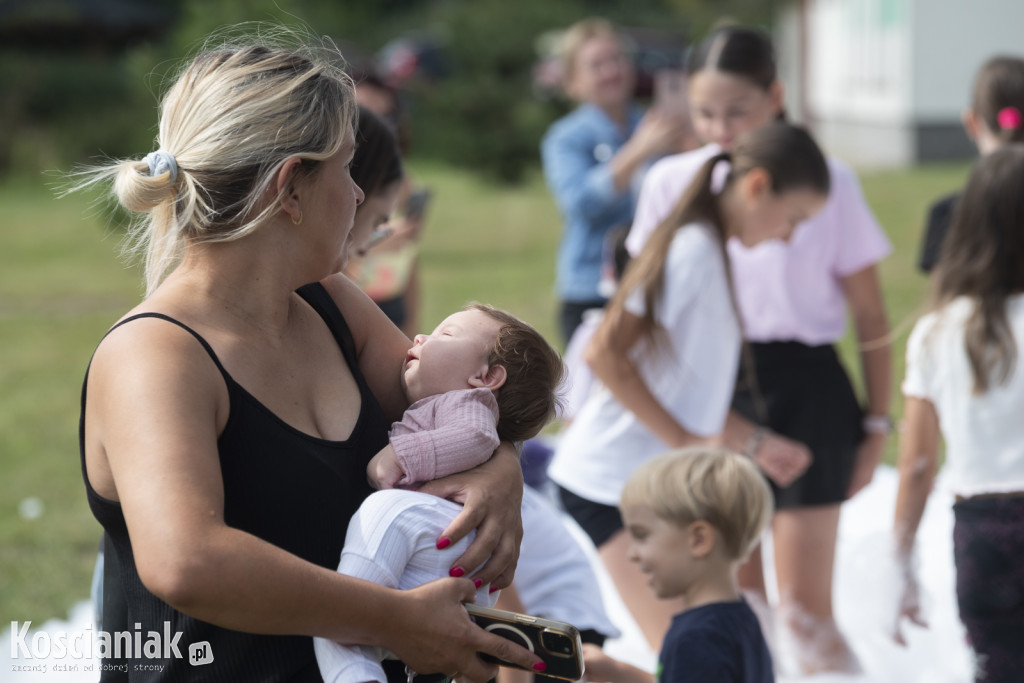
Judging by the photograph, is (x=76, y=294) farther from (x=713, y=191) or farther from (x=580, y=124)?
(x=713, y=191)

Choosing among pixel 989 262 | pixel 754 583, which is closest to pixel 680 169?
pixel 989 262

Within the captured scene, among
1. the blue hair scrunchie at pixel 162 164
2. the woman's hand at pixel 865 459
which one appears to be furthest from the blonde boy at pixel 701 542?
the blue hair scrunchie at pixel 162 164

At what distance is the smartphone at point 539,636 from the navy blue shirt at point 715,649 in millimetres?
656

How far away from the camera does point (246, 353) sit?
4.89 feet

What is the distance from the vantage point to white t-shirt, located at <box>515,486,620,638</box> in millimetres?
2303

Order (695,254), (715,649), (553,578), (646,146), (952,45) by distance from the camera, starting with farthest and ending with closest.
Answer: (952,45) → (646,146) → (695,254) → (553,578) → (715,649)

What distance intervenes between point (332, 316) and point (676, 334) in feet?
4.32

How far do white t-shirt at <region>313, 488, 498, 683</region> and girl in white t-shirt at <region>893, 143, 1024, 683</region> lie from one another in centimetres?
166

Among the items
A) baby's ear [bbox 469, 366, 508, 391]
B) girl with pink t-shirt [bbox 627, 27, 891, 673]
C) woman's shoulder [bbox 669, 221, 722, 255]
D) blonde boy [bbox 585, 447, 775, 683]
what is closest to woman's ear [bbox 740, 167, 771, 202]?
woman's shoulder [bbox 669, 221, 722, 255]

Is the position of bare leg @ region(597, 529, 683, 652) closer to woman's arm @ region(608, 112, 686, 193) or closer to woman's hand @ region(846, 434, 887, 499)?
woman's hand @ region(846, 434, 887, 499)

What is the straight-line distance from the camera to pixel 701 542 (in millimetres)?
2348

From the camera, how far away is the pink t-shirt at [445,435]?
160 centimetres

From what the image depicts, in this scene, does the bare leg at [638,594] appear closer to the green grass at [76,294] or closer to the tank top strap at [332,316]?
the green grass at [76,294]

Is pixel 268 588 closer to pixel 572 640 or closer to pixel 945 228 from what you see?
pixel 572 640
